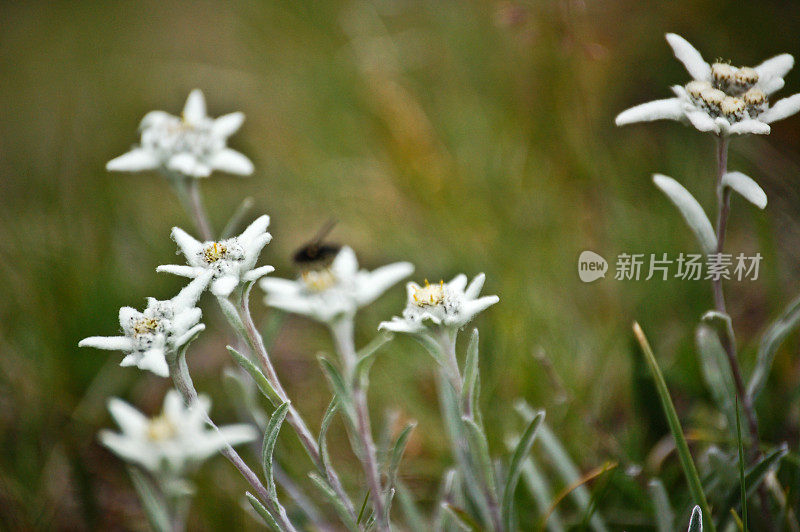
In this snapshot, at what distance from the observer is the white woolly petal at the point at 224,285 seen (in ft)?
4.26

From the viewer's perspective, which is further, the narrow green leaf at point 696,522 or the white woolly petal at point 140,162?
the white woolly petal at point 140,162

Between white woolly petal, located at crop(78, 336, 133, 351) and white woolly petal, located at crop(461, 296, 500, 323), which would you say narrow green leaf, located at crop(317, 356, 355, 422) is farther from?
white woolly petal, located at crop(78, 336, 133, 351)

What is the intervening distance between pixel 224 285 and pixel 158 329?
20cm

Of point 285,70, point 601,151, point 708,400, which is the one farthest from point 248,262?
point 285,70

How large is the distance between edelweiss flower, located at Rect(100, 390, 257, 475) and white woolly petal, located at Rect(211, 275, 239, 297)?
0.27m

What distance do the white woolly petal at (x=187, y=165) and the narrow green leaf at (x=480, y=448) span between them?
3.74 feet

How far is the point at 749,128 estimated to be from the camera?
1384 mm

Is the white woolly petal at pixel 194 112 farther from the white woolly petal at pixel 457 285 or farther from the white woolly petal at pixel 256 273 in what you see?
A: the white woolly petal at pixel 457 285

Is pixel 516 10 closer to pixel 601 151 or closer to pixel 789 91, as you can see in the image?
pixel 601 151

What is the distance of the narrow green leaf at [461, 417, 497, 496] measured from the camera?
4.47 feet

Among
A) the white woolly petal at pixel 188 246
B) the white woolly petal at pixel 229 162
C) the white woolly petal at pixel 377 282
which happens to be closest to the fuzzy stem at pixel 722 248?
the white woolly petal at pixel 377 282

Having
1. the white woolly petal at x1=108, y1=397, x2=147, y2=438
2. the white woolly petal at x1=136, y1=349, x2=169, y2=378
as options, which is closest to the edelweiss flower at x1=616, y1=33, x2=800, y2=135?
the white woolly petal at x1=136, y1=349, x2=169, y2=378

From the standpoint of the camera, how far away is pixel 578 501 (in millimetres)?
1910

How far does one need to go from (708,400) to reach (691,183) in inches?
47.3
